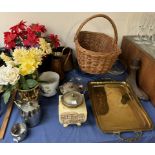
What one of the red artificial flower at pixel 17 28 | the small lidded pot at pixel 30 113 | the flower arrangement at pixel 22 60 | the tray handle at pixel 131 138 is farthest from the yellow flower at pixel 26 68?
the tray handle at pixel 131 138

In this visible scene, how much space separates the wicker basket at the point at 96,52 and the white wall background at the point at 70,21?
0.36 ft

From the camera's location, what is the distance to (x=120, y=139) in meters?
0.63

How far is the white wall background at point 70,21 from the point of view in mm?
931

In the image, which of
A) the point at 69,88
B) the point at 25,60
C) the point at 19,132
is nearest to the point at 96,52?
the point at 69,88

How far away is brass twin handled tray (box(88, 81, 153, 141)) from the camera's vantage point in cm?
69

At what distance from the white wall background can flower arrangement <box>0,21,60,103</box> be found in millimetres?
172

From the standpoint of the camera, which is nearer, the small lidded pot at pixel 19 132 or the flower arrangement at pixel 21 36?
the small lidded pot at pixel 19 132

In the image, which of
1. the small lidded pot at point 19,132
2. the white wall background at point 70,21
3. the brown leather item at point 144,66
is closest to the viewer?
the small lidded pot at point 19,132

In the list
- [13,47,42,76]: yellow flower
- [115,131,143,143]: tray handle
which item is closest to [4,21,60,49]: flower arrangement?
[13,47,42,76]: yellow flower

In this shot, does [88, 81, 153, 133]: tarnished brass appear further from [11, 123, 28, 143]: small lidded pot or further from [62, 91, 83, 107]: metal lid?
[11, 123, 28, 143]: small lidded pot

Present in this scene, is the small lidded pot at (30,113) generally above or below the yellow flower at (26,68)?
below

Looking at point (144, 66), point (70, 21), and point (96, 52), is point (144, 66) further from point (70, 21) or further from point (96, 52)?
point (70, 21)

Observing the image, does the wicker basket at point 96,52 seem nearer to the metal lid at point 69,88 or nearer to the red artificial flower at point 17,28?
the metal lid at point 69,88

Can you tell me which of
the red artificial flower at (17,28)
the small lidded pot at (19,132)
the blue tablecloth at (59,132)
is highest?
the red artificial flower at (17,28)
